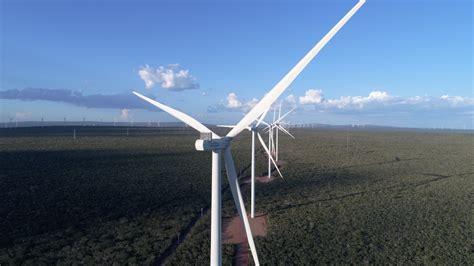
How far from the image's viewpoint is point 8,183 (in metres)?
42.4

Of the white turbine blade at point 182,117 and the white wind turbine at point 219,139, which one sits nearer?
the white wind turbine at point 219,139

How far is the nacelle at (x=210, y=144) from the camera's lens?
1262cm

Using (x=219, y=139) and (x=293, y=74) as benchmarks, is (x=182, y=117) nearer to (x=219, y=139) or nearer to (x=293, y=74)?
(x=219, y=139)

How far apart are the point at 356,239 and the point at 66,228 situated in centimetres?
2244

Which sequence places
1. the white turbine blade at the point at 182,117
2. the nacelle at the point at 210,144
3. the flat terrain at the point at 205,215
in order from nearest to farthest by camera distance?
the nacelle at the point at 210,144 → the white turbine blade at the point at 182,117 → the flat terrain at the point at 205,215

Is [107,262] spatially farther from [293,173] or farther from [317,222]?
[293,173]

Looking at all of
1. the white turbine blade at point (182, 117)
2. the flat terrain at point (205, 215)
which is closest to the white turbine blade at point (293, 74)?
the white turbine blade at point (182, 117)

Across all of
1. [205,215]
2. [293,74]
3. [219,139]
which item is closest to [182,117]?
[219,139]

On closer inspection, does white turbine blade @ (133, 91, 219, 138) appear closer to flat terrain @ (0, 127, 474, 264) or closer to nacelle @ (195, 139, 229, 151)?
nacelle @ (195, 139, 229, 151)

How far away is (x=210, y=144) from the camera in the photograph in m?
12.8

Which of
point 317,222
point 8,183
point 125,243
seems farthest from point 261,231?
point 8,183

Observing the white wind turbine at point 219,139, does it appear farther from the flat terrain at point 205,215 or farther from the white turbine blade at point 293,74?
the flat terrain at point 205,215

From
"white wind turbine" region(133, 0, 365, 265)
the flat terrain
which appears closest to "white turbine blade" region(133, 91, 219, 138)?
"white wind turbine" region(133, 0, 365, 265)

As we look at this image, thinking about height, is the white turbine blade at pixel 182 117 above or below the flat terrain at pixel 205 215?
above
